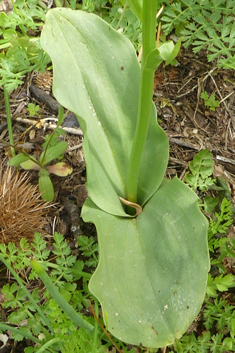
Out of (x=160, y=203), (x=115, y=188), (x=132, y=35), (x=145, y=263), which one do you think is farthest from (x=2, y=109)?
(x=145, y=263)

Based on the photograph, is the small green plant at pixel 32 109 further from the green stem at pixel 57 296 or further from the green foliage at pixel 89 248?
the green stem at pixel 57 296

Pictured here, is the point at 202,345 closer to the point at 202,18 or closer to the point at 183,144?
the point at 183,144

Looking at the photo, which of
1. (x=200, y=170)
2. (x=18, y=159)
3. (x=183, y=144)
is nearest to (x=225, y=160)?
(x=183, y=144)

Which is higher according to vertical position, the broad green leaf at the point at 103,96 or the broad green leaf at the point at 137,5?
the broad green leaf at the point at 137,5

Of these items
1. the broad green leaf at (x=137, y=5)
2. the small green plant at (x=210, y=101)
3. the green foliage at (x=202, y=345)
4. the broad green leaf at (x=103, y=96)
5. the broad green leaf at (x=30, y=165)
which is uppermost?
the broad green leaf at (x=137, y=5)

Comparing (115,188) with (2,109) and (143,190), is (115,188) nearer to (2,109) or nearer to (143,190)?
(143,190)

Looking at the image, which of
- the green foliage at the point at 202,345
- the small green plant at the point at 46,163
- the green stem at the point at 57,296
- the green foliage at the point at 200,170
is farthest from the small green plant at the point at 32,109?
the green foliage at the point at 202,345
